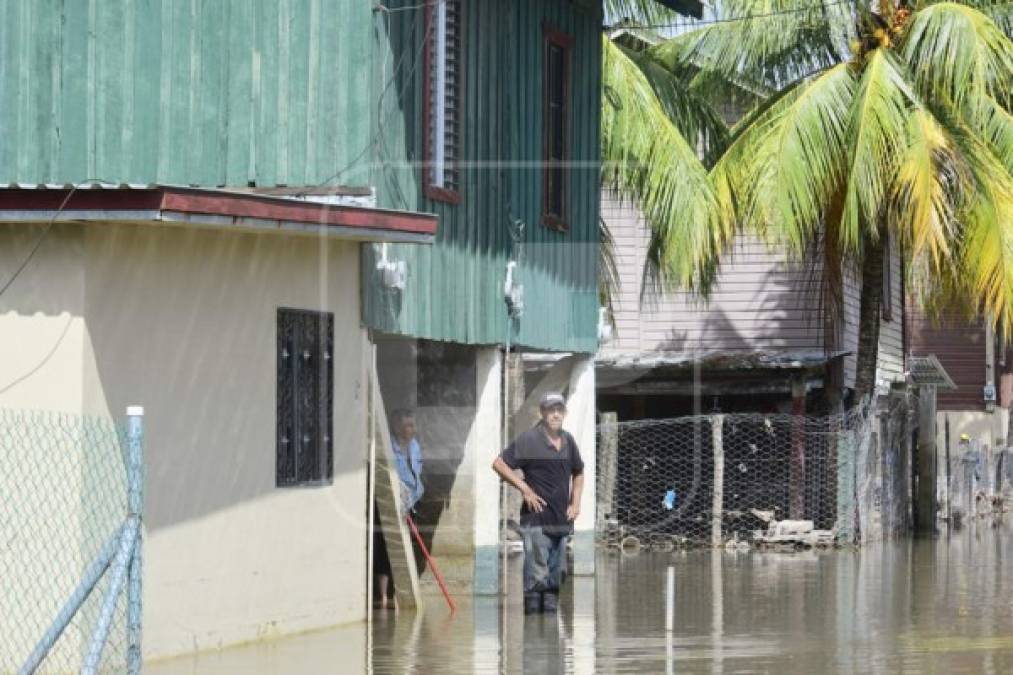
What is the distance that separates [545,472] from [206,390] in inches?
142

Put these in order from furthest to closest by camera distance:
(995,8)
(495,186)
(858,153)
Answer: (995,8)
(858,153)
(495,186)

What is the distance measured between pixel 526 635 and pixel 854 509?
13050 millimetres

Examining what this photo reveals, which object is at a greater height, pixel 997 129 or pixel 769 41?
pixel 769 41

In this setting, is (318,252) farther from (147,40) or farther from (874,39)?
(874,39)

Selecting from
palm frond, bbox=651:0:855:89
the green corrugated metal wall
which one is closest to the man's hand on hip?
the green corrugated metal wall

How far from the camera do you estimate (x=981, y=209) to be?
27766mm

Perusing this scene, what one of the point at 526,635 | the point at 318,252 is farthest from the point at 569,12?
the point at 526,635

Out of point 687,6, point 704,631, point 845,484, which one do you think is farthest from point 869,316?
point 704,631

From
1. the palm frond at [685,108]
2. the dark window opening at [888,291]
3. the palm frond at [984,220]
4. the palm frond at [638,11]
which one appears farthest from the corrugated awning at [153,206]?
the dark window opening at [888,291]

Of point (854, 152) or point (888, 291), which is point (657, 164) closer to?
point (854, 152)

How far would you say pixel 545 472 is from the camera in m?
17.4

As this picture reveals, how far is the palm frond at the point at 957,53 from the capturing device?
2736 cm

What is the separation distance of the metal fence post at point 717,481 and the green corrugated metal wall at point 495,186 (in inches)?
214

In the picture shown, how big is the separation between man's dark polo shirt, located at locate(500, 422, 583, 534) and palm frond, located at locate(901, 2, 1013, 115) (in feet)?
39.1
